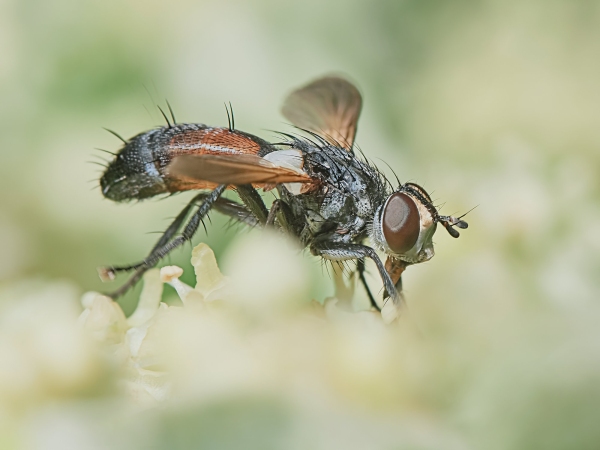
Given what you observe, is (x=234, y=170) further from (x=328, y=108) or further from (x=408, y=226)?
(x=328, y=108)

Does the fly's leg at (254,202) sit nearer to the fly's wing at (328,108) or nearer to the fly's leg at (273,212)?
the fly's leg at (273,212)

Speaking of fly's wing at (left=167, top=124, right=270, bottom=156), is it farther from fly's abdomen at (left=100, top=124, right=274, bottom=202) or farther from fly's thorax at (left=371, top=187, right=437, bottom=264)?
fly's thorax at (left=371, top=187, right=437, bottom=264)

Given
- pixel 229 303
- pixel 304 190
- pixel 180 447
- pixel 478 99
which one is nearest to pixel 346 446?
Result: pixel 180 447

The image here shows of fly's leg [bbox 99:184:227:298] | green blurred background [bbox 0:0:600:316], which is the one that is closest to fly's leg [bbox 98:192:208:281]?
fly's leg [bbox 99:184:227:298]

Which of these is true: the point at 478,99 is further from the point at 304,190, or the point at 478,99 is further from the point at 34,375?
the point at 34,375

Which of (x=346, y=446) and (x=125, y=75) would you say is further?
(x=125, y=75)

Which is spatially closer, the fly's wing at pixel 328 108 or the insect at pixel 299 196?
the insect at pixel 299 196

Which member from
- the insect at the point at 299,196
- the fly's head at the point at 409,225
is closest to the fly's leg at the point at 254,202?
the insect at the point at 299,196
